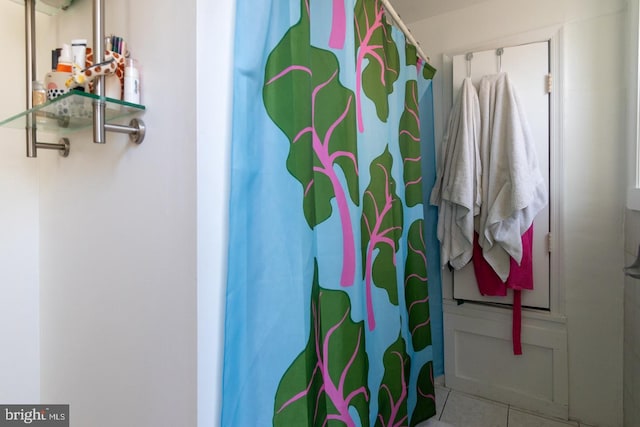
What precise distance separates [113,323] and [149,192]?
0.39m

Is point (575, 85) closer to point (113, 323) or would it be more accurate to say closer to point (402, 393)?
point (402, 393)

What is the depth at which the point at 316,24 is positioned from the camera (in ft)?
3.07

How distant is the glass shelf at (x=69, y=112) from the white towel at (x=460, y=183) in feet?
4.87

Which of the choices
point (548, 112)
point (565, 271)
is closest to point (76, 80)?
point (548, 112)

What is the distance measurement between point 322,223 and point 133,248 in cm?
50

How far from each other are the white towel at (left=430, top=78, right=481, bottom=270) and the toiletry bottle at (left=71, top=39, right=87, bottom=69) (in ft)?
5.23

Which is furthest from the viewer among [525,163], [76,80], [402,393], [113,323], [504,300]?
[504,300]

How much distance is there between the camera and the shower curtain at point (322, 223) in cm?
72

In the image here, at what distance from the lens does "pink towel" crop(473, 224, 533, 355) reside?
162 cm

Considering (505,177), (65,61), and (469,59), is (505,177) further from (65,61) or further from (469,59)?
(65,61)

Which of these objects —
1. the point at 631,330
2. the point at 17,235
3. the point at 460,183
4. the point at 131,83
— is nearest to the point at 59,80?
→ the point at 131,83

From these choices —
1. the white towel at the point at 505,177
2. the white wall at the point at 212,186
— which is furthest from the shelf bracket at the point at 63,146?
the white towel at the point at 505,177

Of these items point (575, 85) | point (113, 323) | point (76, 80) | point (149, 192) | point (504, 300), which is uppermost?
point (575, 85)

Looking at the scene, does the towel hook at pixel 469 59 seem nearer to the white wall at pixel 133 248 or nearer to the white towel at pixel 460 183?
the white towel at pixel 460 183
